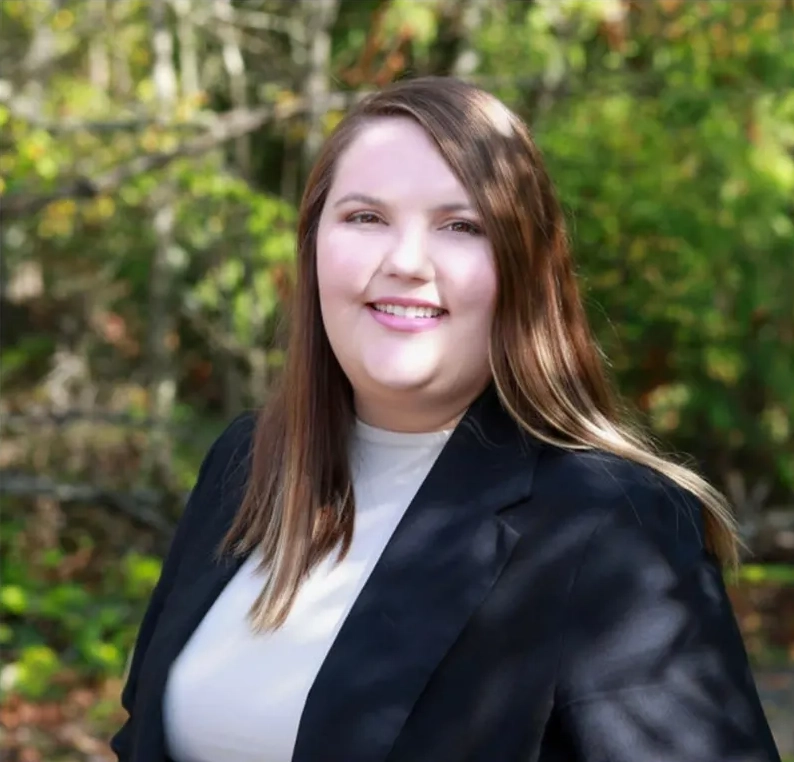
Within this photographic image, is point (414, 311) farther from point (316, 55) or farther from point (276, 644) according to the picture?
point (316, 55)

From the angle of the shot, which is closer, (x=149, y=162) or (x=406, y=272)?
(x=406, y=272)

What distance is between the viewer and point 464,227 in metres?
1.98

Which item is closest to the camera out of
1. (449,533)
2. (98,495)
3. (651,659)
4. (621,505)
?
(651,659)

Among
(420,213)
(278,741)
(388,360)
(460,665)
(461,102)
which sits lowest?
(278,741)

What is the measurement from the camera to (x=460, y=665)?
6.12 feet

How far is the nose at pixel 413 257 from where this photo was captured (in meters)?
1.97

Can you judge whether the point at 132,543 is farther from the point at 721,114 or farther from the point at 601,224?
the point at 721,114

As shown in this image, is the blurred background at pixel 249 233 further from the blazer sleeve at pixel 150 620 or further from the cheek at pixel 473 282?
the cheek at pixel 473 282

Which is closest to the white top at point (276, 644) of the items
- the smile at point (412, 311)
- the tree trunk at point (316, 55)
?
the smile at point (412, 311)

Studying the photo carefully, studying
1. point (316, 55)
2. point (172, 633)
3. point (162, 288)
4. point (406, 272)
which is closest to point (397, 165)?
point (406, 272)

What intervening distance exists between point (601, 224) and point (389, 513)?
4.76 metres

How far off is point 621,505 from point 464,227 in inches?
19.7

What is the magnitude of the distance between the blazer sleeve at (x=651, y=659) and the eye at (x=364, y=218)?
0.60m

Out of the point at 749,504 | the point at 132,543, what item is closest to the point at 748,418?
the point at 749,504
